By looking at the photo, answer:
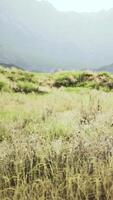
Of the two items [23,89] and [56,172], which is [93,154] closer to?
[56,172]

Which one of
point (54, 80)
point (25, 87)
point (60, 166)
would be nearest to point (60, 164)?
point (60, 166)

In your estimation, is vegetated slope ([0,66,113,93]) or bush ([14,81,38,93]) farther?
vegetated slope ([0,66,113,93])

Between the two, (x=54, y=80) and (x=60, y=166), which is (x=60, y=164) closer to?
(x=60, y=166)

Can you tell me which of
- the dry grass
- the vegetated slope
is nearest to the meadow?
the dry grass

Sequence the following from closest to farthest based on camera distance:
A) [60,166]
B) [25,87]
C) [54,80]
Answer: [60,166] < [25,87] < [54,80]

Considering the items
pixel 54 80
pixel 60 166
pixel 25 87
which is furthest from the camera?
pixel 54 80

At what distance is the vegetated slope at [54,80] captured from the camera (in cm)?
2132

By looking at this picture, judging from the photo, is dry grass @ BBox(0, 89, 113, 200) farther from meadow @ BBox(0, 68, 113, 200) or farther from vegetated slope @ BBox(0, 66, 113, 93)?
vegetated slope @ BBox(0, 66, 113, 93)

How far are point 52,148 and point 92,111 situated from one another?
3.62 metres

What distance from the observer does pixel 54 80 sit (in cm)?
2398

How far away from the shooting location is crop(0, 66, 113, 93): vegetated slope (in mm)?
21319

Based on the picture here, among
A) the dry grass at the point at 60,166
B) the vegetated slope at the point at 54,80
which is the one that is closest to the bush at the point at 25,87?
the vegetated slope at the point at 54,80

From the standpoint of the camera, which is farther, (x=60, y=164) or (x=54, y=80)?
(x=54, y=80)

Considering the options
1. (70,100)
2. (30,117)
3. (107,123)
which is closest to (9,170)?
(107,123)
